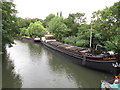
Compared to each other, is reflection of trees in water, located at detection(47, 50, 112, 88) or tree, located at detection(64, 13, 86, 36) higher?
tree, located at detection(64, 13, 86, 36)

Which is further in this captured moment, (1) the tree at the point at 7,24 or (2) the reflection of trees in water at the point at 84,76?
(2) the reflection of trees in water at the point at 84,76

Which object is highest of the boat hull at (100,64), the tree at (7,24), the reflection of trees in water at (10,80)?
the tree at (7,24)

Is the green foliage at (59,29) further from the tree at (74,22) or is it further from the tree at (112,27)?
the tree at (112,27)

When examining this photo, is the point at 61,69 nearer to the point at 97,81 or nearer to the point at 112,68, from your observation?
the point at 97,81

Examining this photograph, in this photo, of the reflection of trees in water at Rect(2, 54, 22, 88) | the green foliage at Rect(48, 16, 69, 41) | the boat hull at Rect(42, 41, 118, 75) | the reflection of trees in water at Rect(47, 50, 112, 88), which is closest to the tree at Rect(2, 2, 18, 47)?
the reflection of trees in water at Rect(2, 54, 22, 88)

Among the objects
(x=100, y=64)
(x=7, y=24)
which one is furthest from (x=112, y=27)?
(x=7, y=24)

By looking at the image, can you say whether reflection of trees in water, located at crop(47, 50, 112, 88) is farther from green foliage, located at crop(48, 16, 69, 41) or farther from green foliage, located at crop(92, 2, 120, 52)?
green foliage, located at crop(48, 16, 69, 41)

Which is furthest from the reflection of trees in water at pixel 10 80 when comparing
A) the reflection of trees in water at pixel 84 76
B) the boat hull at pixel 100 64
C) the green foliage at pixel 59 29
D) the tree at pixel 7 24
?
the green foliage at pixel 59 29

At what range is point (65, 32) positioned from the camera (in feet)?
86.8

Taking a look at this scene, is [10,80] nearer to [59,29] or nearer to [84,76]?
[84,76]

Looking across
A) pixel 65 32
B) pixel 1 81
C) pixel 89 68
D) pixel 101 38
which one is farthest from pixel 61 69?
pixel 65 32

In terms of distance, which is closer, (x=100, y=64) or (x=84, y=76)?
(x=84, y=76)

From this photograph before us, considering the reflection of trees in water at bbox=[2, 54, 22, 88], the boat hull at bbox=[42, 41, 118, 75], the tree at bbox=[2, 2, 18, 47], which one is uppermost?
the tree at bbox=[2, 2, 18, 47]

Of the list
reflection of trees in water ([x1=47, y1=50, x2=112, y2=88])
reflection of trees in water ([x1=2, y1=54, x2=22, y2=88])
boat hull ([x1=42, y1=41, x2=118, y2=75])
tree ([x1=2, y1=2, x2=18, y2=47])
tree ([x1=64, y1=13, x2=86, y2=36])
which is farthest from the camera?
tree ([x1=64, y1=13, x2=86, y2=36])
